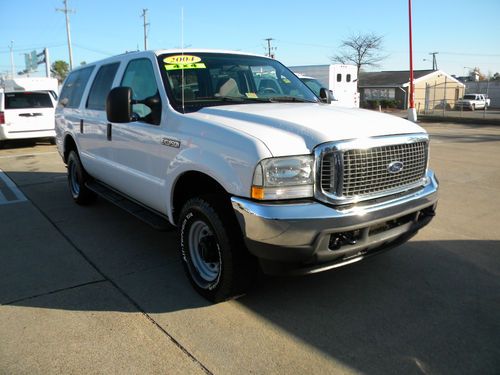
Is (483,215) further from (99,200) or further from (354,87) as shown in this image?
(354,87)

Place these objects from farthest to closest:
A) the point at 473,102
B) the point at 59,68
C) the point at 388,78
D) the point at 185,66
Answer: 1. the point at 59,68
2. the point at 388,78
3. the point at 473,102
4. the point at 185,66

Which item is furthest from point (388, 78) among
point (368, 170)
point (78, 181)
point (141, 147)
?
point (368, 170)

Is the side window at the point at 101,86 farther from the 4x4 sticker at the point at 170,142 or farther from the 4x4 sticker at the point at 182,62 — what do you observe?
the 4x4 sticker at the point at 170,142

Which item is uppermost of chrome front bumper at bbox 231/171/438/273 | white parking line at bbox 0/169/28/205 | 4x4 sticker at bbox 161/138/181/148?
4x4 sticker at bbox 161/138/181/148

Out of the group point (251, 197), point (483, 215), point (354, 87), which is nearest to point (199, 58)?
point (251, 197)

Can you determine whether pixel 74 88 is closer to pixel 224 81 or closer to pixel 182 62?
pixel 182 62

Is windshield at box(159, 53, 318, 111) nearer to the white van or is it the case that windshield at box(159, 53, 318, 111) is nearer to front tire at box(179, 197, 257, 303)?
front tire at box(179, 197, 257, 303)

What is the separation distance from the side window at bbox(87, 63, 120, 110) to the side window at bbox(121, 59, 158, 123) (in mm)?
459

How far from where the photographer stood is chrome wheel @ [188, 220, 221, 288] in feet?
11.7

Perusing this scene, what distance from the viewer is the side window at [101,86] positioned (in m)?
5.25

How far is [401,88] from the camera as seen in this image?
5141cm

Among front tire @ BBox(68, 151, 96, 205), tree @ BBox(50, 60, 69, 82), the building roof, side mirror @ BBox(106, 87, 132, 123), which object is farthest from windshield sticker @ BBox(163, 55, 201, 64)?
tree @ BBox(50, 60, 69, 82)

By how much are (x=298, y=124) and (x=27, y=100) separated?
12835mm

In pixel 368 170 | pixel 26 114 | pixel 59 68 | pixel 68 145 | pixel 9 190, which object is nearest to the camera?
pixel 368 170
